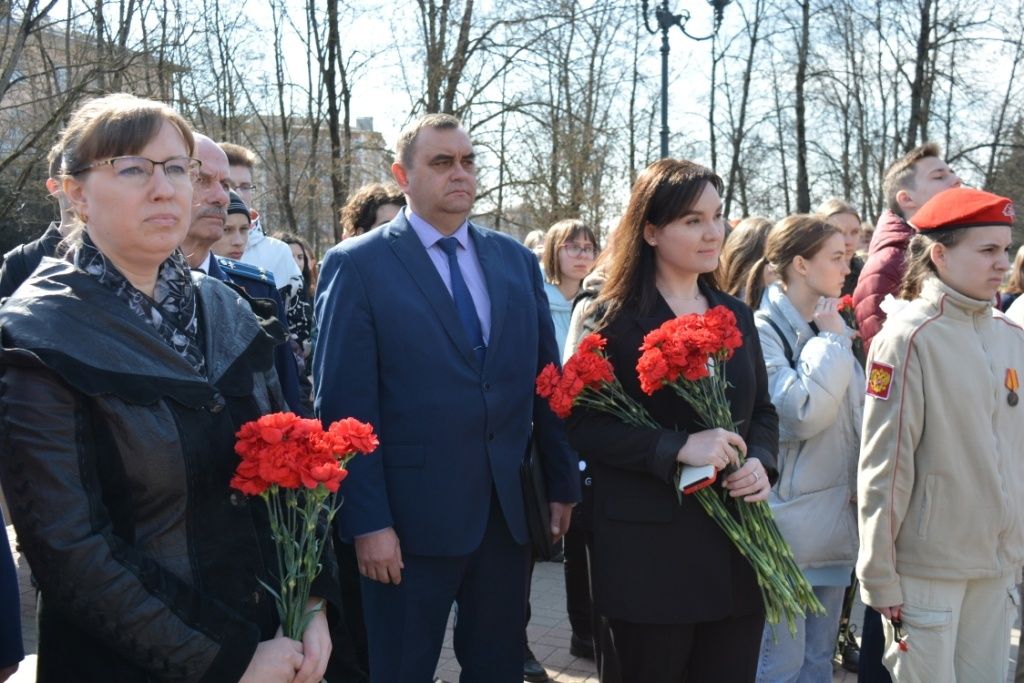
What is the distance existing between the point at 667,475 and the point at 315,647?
1174 millimetres

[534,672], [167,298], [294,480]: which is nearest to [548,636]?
[534,672]

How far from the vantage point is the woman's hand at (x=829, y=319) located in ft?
13.1

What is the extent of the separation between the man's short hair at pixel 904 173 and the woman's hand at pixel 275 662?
14.1 feet

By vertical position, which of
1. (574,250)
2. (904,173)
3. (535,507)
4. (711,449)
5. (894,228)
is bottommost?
(535,507)

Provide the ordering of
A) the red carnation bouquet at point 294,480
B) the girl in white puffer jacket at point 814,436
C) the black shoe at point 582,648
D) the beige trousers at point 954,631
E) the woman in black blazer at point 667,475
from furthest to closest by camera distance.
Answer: the black shoe at point 582,648
the girl in white puffer jacket at point 814,436
the beige trousers at point 954,631
the woman in black blazer at point 667,475
the red carnation bouquet at point 294,480

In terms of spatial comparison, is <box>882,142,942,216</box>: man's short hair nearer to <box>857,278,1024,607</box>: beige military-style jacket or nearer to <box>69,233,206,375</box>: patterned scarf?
<box>857,278,1024,607</box>: beige military-style jacket

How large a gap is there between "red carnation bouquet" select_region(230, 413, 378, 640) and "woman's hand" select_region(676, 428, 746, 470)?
104 cm

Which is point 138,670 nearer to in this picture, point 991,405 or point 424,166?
point 424,166

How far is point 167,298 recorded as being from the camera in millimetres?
2145

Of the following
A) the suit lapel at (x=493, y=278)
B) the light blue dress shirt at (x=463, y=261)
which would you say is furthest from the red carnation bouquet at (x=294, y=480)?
the light blue dress shirt at (x=463, y=261)

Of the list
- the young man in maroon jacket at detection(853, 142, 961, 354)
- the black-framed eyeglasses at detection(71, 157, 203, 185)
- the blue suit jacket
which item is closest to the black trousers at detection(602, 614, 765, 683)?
the blue suit jacket

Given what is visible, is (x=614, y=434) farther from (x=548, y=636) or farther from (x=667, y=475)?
(x=548, y=636)

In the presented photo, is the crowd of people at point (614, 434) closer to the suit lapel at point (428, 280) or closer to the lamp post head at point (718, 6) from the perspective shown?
the suit lapel at point (428, 280)

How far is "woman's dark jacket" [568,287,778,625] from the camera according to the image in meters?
2.85
